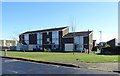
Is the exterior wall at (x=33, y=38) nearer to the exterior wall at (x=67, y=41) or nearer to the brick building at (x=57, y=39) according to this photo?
the brick building at (x=57, y=39)

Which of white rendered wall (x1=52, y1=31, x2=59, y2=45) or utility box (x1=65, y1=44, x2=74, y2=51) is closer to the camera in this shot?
utility box (x1=65, y1=44, x2=74, y2=51)

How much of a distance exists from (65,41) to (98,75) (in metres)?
41.9

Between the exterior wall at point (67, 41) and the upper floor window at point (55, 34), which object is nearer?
the exterior wall at point (67, 41)

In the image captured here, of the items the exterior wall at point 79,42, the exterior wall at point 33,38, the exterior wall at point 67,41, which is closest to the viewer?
the exterior wall at point 79,42

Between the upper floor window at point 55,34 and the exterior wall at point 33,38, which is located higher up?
the upper floor window at point 55,34

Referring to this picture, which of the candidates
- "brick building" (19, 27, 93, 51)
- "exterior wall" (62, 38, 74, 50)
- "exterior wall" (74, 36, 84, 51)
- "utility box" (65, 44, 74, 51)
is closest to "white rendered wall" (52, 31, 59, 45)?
"brick building" (19, 27, 93, 51)

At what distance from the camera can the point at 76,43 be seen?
4809 centimetres

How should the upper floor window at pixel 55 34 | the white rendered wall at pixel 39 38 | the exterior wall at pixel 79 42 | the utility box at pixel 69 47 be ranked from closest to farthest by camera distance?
the exterior wall at pixel 79 42
the utility box at pixel 69 47
the upper floor window at pixel 55 34
the white rendered wall at pixel 39 38

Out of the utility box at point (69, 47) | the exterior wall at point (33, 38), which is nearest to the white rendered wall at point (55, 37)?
the utility box at point (69, 47)

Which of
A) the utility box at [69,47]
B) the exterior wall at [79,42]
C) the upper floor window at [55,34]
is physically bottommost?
the utility box at [69,47]

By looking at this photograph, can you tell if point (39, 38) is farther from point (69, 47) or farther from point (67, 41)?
point (69, 47)

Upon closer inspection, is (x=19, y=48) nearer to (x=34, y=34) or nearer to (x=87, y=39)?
(x=34, y=34)

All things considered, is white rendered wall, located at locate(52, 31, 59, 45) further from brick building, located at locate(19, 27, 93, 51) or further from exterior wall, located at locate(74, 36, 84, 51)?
exterior wall, located at locate(74, 36, 84, 51)

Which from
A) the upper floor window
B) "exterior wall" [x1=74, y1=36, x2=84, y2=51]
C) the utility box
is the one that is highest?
the upper floor window
